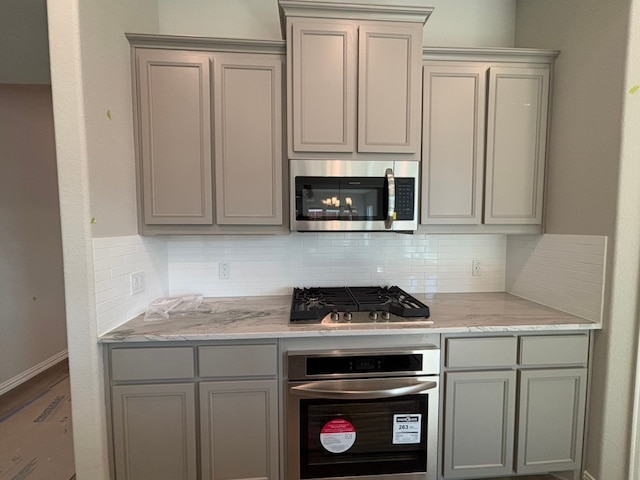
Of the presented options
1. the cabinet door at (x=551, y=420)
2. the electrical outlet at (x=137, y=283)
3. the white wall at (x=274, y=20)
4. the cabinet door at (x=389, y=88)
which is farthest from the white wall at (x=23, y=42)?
the cabinet door at (x=551, y=420)

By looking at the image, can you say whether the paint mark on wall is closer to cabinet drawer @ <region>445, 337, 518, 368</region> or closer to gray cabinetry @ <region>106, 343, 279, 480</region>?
gray cabinetry @ <region>106, 343, 279, 480</region>

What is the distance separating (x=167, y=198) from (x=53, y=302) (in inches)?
96.1

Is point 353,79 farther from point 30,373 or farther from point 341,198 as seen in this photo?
point 30,373

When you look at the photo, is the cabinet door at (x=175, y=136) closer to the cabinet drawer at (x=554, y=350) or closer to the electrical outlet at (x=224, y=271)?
the electrical outlet at (x=224, y=271)

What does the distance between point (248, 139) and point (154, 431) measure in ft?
5.46

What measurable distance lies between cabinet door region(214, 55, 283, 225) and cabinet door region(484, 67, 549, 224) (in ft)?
4.49

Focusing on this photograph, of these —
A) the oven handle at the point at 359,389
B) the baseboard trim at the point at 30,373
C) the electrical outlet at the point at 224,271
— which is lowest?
the baseboard trim at the point at 30,373

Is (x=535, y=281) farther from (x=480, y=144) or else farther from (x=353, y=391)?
(x=353, y=391)

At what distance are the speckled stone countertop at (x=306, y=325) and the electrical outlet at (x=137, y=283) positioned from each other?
156 millimetres

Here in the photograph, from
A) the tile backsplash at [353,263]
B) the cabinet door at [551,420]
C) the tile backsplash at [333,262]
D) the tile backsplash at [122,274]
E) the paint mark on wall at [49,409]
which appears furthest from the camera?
the paint mark on wall at [49,409]

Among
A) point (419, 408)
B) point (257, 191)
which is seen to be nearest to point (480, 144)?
point (257, 191)

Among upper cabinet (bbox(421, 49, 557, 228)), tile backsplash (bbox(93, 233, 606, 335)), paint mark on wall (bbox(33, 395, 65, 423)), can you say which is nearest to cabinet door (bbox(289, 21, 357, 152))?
upper cabinet (bbox(421, 49, 557, 228))

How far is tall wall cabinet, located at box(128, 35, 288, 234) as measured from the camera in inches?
65.4

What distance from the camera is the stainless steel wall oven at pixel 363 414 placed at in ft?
4.91
